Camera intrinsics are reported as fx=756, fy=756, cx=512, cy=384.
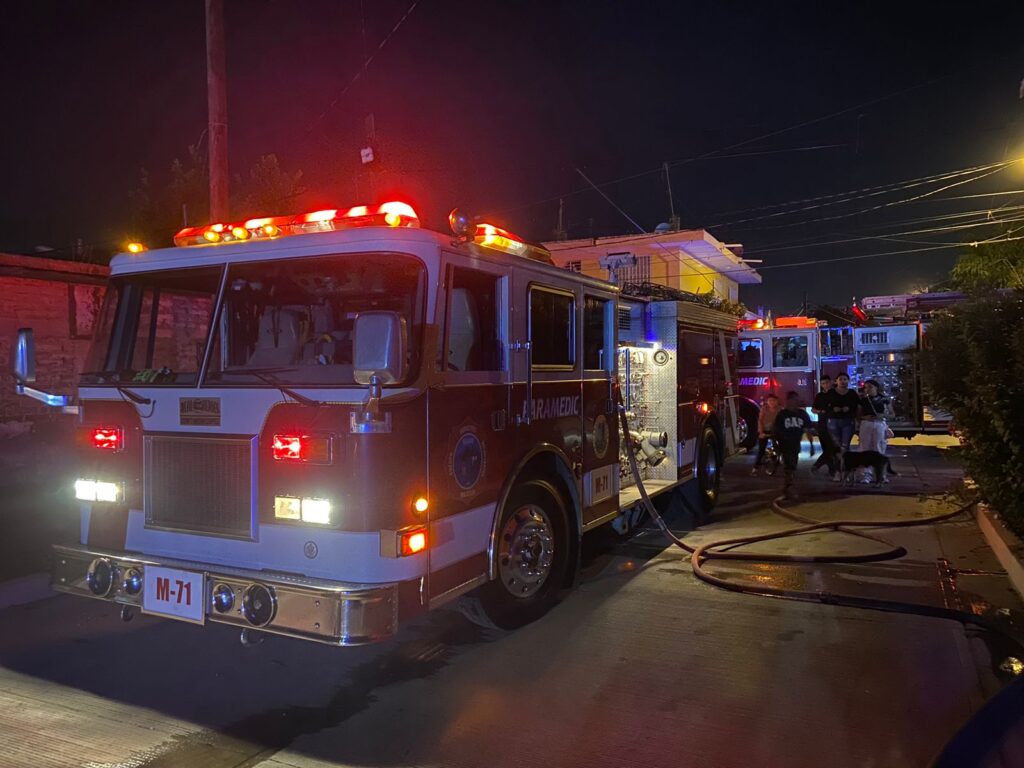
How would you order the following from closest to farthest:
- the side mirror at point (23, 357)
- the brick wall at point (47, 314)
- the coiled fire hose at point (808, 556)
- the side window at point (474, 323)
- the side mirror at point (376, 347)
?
the side mirror at point (376, 347) → the side mirror at point (23, 357) → the side window at point (474, 323) → the coiled fire hose at point (808, 556) → the brick wall at point (47, 314)

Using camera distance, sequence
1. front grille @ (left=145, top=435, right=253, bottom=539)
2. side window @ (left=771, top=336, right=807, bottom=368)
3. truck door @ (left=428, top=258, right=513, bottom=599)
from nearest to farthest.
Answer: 1. front grille @ (left=145, top=435, right=253, bottom=539)
2. truck door @ (left=428, top=258, right=513, bottom=599)
3. side window @ (left=771, top=336, right=807, bottom=368)

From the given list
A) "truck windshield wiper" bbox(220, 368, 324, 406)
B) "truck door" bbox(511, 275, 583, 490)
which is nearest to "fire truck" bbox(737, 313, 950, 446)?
"truck door" bbox(511, 275, 583, 490)

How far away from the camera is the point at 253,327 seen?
4703mm

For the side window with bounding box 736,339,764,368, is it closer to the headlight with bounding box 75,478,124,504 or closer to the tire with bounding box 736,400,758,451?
the tire with bounding box 736,400,758,451

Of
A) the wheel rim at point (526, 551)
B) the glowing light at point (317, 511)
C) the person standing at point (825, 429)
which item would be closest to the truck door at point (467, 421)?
the wheel rim at point (526, 551)

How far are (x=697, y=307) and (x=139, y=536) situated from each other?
656 cm

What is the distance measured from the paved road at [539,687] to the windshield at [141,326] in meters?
1.86

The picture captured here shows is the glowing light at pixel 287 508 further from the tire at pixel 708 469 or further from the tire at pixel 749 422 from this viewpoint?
the tire at pixel 749 422

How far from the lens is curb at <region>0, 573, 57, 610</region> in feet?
19.7

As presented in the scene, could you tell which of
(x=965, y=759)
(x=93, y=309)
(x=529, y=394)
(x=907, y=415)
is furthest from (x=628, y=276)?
(x=965, y=759)

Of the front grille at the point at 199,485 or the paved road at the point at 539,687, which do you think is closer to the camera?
the paved road at the point at 539,687

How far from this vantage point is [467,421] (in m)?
4.38

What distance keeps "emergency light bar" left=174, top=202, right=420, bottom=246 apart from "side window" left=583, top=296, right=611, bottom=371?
2.19m

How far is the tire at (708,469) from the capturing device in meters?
9.10
